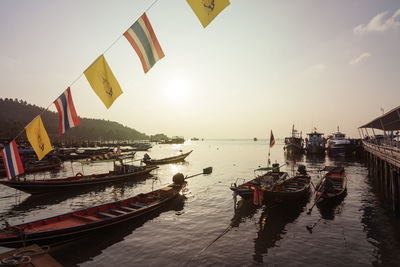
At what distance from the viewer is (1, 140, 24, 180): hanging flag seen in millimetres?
11898

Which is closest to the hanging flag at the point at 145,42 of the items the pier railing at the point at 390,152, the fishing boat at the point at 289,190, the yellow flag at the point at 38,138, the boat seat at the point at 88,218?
the yellow flag at the point at 38,138

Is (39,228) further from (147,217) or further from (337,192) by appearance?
(337,192)

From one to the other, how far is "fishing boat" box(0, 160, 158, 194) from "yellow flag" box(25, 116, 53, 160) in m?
15.6

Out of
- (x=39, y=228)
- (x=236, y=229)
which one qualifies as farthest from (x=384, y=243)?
(x=39, y=228)

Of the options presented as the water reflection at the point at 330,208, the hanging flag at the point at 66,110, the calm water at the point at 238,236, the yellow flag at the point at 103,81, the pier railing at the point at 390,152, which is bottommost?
the calm water at the point at 238,236

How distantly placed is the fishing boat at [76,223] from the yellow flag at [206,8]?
13.4 meters

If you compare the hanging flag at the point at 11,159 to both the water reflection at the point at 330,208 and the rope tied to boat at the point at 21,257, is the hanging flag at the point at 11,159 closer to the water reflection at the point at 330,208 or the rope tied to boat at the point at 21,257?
the rope tied to boat at the point at 21,257

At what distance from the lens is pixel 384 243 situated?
12773 millimetres

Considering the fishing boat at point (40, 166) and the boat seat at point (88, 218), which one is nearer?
the boat seat at point (88, 218)

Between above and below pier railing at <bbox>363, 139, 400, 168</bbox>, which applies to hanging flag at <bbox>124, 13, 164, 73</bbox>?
above

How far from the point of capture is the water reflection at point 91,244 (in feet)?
38.4

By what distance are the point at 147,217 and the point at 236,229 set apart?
7553mm

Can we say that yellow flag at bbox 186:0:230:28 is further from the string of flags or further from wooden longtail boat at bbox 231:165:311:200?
wooden longtail boat at bbox 231:165:311:200

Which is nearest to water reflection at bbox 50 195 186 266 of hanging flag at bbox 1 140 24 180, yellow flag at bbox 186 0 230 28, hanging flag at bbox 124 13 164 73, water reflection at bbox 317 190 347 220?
hanging flag at bbox 1 140 24 180
